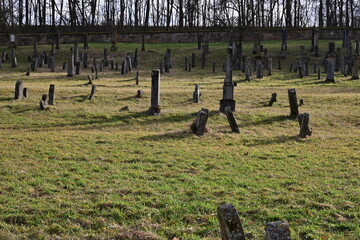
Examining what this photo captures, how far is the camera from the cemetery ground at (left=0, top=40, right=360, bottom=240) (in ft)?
20.1

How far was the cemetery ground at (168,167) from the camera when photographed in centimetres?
613

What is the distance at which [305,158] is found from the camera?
10.4m

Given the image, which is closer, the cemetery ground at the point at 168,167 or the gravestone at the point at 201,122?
the cemetery ground at the point at 168,167

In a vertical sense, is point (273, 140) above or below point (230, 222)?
below

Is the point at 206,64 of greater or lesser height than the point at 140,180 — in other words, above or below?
above

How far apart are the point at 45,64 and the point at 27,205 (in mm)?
30615

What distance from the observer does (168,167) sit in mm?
9281

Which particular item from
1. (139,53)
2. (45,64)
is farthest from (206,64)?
(45,64)

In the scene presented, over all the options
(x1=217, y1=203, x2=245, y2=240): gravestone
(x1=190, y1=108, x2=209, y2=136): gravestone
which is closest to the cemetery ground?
(x1=190, y1=108, x2=209, y2=136): gravestone

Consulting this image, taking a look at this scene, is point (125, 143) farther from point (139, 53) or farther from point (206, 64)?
point (139, 53)

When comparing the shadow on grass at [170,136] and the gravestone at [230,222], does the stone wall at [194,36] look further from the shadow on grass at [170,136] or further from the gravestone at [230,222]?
the gravestone at [230,222]

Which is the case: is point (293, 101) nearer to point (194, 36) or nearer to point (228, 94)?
point (228, 94)

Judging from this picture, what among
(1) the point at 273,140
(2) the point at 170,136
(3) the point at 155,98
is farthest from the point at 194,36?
(1) the point at 273,140

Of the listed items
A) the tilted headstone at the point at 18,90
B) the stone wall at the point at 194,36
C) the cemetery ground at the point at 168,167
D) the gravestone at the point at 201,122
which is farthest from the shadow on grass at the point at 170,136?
the stone wall at the point at 194,36
